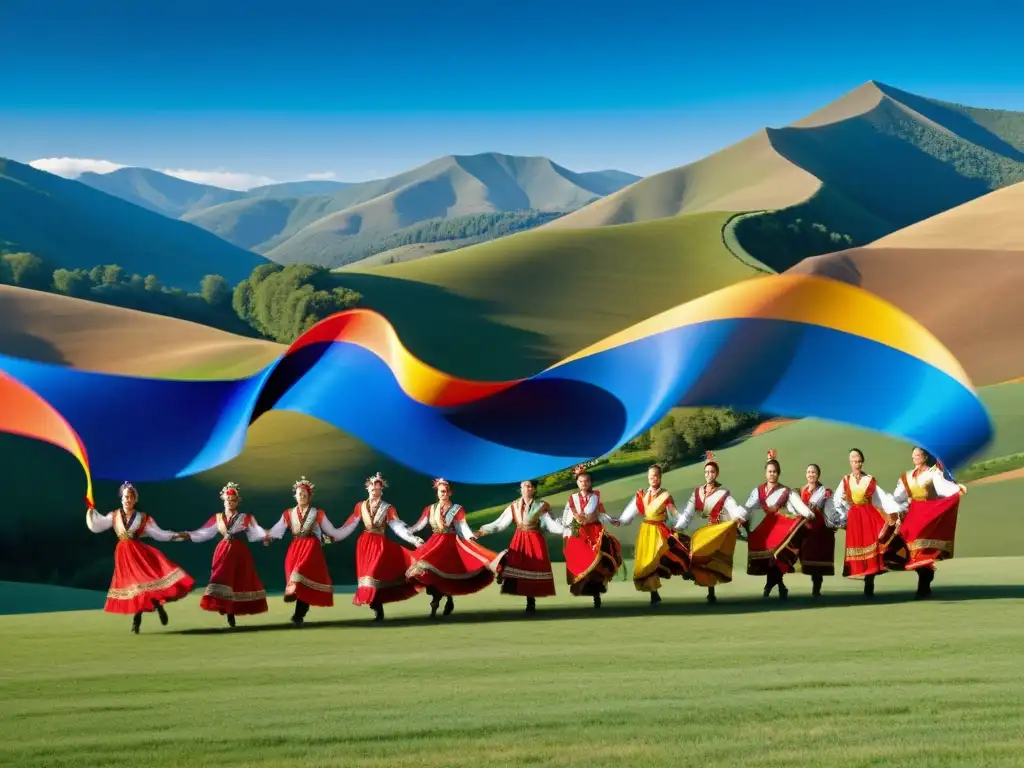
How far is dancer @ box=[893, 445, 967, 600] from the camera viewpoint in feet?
50.8

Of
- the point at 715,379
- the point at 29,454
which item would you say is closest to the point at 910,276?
the point at 29,454

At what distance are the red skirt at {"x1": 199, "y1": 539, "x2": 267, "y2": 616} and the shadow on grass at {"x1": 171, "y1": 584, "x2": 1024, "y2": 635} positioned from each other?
26cm

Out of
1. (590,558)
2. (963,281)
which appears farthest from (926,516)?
(963,281)

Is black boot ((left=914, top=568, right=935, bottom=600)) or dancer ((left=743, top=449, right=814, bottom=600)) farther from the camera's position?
dancer ((left=743, top=449, right=814, bottom=600))

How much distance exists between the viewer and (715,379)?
17297 mm

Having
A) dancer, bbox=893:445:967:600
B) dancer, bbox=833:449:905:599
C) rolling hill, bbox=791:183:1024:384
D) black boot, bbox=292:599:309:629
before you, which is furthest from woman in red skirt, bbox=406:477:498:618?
rolling hill, bbox=791:183:1024:384

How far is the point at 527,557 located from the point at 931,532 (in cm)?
485

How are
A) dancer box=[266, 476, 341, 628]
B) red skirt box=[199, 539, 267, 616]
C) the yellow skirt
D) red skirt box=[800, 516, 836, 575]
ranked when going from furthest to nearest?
red skirt box=[800, 516, 836, 575]
the yellow skirt
dancer box=[266, 476, 341, 628]
red skirt box=[199, 539, 267, 616]

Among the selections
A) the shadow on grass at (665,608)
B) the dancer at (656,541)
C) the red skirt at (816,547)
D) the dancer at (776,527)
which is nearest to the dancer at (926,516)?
the shadow on grass at (665,608)

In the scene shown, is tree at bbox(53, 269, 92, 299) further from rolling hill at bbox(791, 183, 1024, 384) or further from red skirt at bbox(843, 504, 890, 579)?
red skirt at bbox(843, 504, 890, 579)

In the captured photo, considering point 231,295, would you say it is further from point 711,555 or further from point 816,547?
point 816,547

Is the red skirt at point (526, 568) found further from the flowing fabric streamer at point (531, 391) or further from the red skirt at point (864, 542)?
the red skirt at point (864, 542)

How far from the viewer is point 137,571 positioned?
14883 mm

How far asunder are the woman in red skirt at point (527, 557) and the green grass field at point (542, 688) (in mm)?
364
